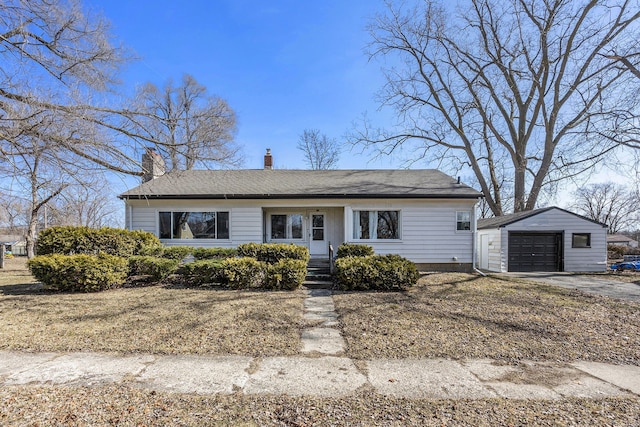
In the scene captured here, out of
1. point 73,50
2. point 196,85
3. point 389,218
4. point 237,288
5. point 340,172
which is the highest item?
point 196,85

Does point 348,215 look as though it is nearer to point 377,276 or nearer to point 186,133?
point 377,276

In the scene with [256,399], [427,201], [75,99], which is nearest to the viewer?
[256,399]

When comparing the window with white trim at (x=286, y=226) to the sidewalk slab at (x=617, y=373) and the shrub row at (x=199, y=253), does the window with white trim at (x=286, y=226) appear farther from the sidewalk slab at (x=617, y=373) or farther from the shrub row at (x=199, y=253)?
the sidewalk slab at (x=617, y=373)

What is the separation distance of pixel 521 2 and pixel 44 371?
74.0 feet

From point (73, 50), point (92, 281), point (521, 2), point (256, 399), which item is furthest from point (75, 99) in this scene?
point (521, 2)

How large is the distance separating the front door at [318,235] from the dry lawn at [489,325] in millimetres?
5269

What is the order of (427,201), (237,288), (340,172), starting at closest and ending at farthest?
(237,288) < (427,201) < (340,172)

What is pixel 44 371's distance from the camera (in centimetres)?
356

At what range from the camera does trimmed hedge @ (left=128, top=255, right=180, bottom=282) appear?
8969 millimetres

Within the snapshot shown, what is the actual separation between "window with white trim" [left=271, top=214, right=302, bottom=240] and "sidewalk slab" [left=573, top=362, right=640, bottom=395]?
10354 millimetres

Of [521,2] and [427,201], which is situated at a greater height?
[521,2]

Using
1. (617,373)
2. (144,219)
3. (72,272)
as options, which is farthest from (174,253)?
(617,373)

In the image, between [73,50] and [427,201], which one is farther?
[427,201]

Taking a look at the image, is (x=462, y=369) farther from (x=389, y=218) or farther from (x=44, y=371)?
(x=389, y=218)
